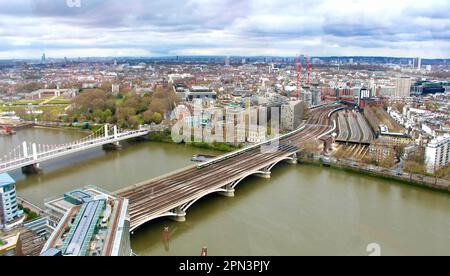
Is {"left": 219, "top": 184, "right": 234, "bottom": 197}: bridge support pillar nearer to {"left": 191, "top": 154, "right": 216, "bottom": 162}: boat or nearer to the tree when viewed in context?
{"left": 191, "top": 154, "right": 216, "bottom": 162}: boat

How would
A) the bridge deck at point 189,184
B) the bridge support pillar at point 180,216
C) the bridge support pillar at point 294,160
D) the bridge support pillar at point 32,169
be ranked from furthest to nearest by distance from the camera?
the bridge support pillar at point 294,160, the bridge support pillar at point 32,169, the bridge support pillar at point 180,216, the bridge deck at point 189,184

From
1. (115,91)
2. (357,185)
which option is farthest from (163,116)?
(357,185)

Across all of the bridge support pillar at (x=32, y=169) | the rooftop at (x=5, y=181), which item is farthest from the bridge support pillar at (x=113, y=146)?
A: the rooftop at (x=5, y=181)

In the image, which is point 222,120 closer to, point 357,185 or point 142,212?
point 357,185

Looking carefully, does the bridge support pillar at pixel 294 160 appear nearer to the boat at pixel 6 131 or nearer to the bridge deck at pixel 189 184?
the bridge deck at pixel 189 184

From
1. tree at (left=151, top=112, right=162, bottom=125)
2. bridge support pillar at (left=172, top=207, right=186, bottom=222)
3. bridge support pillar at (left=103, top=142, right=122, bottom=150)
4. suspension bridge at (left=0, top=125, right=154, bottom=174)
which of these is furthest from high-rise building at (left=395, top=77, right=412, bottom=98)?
bridge support pillar at (left=172, top=207, right=186, bottom=222)

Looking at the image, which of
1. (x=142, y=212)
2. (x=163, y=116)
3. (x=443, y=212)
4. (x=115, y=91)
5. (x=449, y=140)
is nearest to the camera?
(x=142, y=212)
